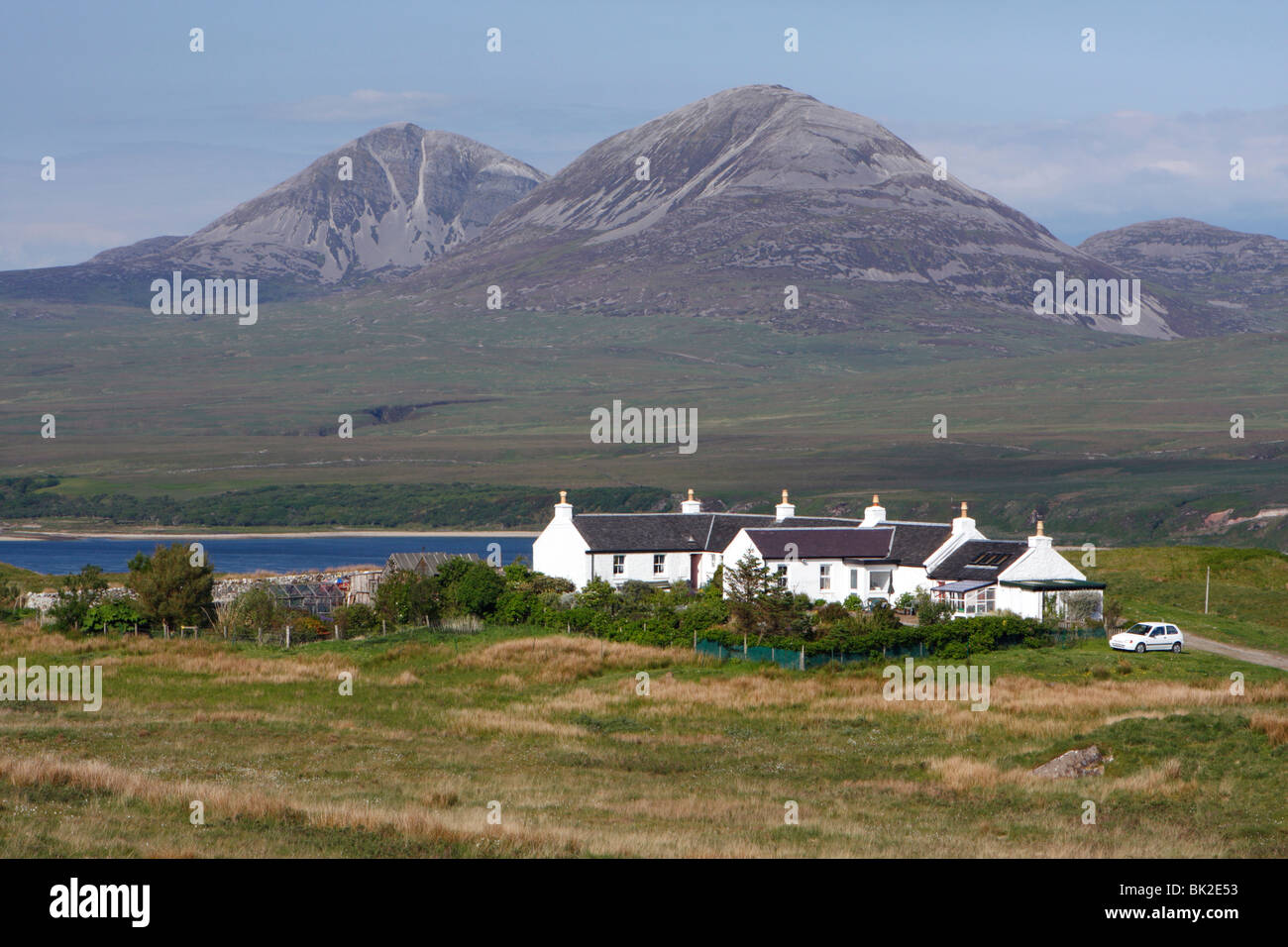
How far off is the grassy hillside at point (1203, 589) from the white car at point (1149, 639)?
6138 mm

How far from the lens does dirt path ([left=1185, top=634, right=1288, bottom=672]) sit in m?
54.4

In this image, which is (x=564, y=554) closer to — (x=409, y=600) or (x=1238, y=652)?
(x=409, y=600)

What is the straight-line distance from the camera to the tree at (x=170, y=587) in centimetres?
6175

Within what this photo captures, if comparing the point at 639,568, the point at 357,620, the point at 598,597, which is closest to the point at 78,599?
the point at 357,620

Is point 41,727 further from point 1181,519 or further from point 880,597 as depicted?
point 1181,519

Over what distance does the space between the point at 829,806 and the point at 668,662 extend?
2488 centimetres

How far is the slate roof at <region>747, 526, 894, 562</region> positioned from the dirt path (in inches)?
550

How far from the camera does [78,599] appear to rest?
6481 cm

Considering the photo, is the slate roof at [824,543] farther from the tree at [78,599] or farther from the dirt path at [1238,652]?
the tree at [78,599]

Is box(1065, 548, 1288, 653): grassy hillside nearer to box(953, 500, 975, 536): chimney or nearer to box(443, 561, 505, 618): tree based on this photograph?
box(953, 500, 975, 536): chimney

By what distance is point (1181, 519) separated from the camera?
19162cm

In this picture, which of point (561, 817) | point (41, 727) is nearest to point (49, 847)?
point (561, 817)

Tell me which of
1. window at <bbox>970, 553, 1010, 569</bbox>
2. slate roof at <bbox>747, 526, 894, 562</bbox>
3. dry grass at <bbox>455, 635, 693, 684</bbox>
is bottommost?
dry grass at <bbox>455, 635, 693, 684</bbox>

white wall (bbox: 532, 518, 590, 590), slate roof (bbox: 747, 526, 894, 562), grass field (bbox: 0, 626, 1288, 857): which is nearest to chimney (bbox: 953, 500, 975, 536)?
slate roof (bbox: 747, 526, 894, 562)
